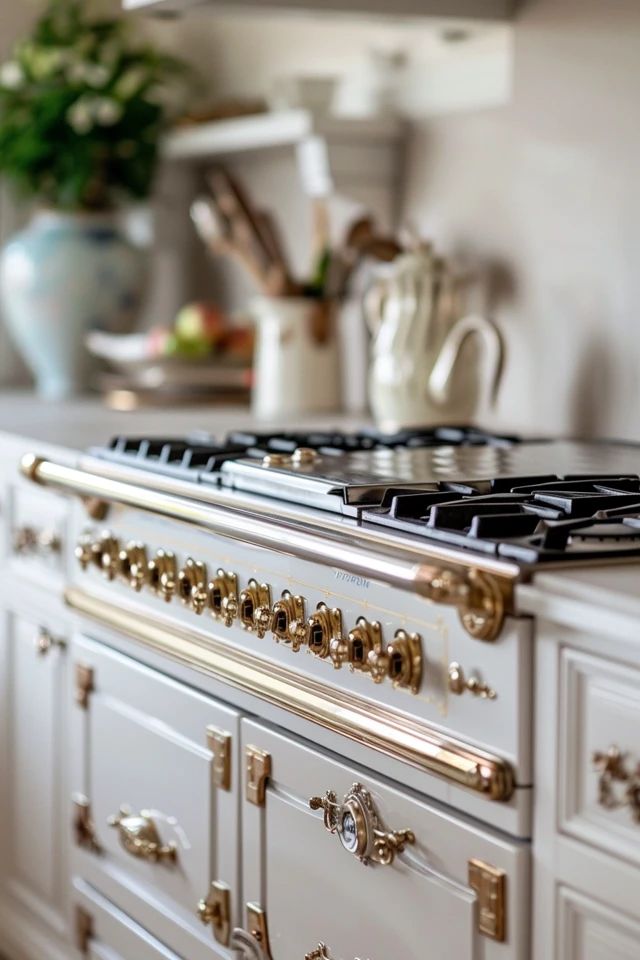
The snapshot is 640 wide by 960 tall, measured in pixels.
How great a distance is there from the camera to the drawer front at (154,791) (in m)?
1.62

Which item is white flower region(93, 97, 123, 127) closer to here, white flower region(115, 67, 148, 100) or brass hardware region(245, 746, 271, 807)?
white flower region(115, 67, 148, 100)

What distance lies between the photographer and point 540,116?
2223mm

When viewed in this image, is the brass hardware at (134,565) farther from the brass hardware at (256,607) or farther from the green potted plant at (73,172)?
the green potted plant at (73,172)

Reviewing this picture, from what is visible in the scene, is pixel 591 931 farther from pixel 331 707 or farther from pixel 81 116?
pixel 81 116

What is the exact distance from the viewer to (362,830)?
51.9 inches

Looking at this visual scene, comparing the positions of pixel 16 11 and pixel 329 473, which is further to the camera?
pixel 16 11

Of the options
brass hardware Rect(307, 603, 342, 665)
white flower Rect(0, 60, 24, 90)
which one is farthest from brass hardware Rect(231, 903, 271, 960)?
white flower Rect(0, 60, 24, 90)

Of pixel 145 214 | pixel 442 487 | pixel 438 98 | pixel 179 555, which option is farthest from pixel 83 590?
pixel 145 214

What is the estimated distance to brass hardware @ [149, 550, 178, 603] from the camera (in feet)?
5.54

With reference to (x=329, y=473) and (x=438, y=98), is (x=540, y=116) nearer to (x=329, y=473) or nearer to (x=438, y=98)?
(x=438, y=98)

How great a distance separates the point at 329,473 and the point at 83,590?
0.59 meters

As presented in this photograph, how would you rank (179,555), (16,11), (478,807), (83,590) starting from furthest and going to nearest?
(16,11), (83,590), (179,555), (478,807)

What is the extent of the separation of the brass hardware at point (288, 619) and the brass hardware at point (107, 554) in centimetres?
44

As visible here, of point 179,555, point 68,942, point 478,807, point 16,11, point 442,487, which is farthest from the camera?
point 16,11
